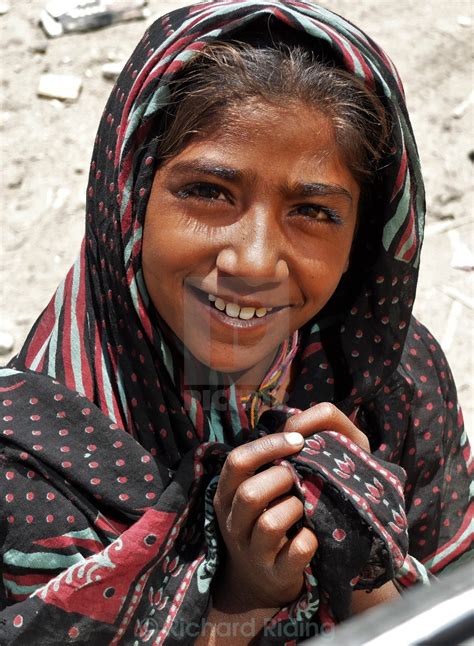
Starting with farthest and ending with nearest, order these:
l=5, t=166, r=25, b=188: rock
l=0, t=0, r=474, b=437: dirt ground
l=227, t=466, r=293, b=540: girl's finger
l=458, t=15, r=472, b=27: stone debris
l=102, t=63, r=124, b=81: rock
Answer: l=458, t=15, r=472, b=27: stone debris < l=102, t=63, r=124, b=81: rock < l=5, t=166, r=25, b=188: rock < l=0, t=0, r=474, b=437: dirt ground < l=227, t=466, r=293, b=540: girl's finger

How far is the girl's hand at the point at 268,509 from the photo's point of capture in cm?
157

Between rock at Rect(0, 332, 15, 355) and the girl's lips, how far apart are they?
207cm

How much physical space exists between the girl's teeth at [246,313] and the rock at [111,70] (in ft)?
10.1

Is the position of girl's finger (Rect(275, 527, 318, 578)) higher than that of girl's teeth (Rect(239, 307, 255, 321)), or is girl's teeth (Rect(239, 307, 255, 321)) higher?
girl's teeth (Rect(239, 307, 255, 321))

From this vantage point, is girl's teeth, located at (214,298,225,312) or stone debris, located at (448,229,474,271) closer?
girl's teeth, located at (214,298,225,312)

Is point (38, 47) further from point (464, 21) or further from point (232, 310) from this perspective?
point (232, 310)

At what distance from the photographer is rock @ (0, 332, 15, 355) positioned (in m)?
3.56

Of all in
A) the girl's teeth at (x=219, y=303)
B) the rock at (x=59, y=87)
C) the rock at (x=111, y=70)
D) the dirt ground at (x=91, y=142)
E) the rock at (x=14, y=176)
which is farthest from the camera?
the rock at (x=111, y=70)

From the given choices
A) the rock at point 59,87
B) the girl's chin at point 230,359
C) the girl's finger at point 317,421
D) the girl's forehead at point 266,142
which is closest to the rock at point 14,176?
the rock at point 59,87

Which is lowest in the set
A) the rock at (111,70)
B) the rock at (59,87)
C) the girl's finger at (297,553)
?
the rock at (59,87)

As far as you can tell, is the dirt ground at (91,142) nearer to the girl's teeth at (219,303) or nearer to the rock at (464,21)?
the rock at (464,21)

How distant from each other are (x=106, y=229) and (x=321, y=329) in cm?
58

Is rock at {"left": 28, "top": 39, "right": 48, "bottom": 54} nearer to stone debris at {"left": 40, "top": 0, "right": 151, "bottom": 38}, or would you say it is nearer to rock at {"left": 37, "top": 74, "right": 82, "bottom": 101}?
stone debris at {"left": 40, "top": 0, "right": 151, "bottom": 38}

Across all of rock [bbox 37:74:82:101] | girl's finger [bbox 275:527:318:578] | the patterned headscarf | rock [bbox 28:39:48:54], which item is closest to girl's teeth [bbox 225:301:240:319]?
the patterned headscarf
